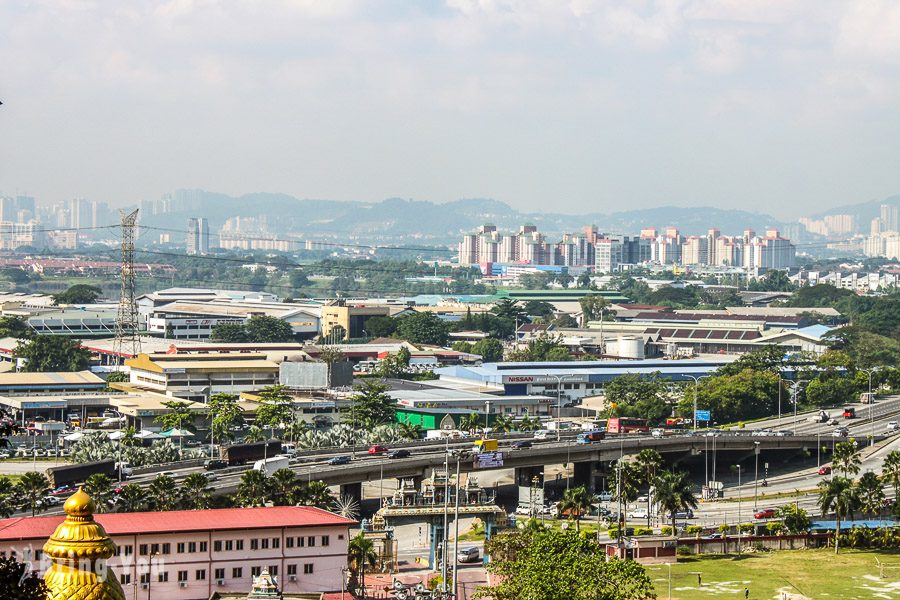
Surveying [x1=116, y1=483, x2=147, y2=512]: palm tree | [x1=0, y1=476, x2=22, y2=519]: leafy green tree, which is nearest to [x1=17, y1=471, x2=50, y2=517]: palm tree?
[x1=0, y1=476, x2=22, y2=519]: leafy green tree

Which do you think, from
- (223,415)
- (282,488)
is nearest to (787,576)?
(282,488)

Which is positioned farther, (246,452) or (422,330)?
(422,330)

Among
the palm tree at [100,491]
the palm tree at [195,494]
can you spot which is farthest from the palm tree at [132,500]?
the palm tree at [195,494]

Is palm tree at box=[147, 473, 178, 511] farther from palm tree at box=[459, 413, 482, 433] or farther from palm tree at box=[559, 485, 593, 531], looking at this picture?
palm tree at box=[459, 413, 482, 433]

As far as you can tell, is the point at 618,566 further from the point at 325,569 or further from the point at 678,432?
the point at 678,432

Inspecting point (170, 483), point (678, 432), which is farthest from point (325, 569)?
point (678, 432)

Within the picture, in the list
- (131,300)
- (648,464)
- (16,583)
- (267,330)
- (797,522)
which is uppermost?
(131,300)

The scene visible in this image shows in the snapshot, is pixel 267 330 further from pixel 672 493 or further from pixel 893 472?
pixel 672 493
